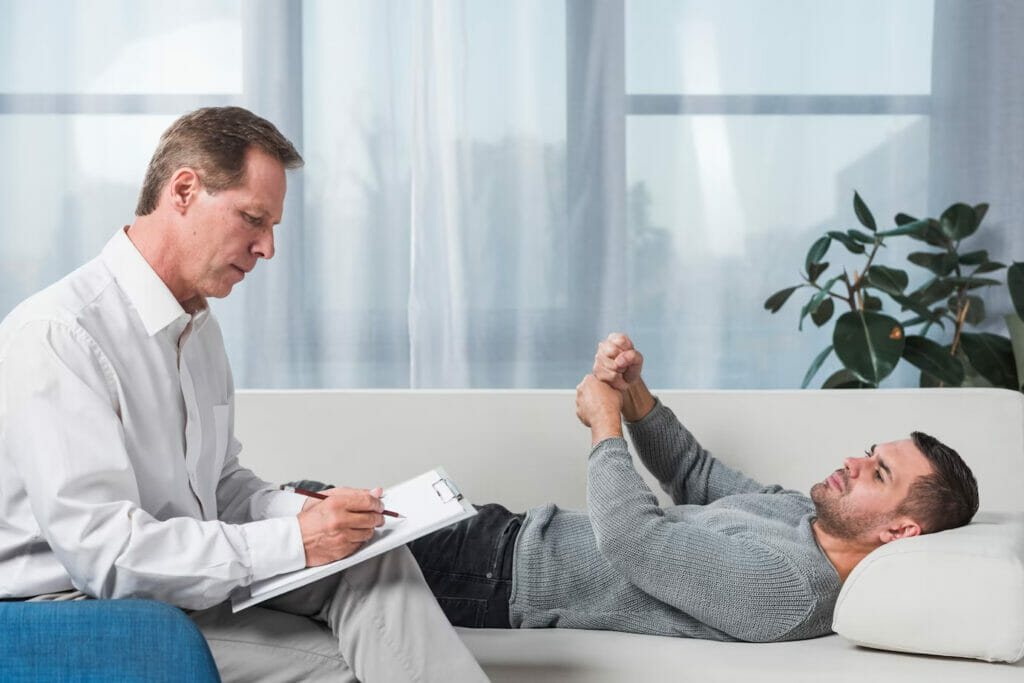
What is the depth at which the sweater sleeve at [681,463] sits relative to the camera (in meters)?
1.97

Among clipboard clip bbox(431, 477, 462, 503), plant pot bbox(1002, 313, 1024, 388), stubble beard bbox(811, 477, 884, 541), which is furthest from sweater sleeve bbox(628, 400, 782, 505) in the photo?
plant pot bbox(1002, 313, 1024, 388)

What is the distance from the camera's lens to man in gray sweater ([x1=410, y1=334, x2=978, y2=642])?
5.04 feet

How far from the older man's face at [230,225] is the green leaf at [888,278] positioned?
1.95 metres

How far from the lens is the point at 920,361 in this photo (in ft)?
9.16

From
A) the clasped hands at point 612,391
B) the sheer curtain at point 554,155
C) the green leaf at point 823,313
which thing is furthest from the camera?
the sheer curtain at point 554,155

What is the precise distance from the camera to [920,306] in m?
2.87

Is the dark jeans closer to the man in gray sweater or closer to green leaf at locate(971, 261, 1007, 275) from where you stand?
the man in gray sweater

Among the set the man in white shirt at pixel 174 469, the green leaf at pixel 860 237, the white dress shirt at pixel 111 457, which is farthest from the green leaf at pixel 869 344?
the white dress shirt at pixel 111 457

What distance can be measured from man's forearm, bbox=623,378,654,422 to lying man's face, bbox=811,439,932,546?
404 mm

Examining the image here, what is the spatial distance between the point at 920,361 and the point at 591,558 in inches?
59.5

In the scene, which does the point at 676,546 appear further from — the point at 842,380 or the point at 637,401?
the point at 842,380

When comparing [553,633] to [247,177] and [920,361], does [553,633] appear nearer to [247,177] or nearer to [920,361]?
[247,177]

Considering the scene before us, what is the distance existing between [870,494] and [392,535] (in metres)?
0.84

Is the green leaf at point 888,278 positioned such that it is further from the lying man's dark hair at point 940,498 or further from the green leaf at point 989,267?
the lying man's dark hair at point 940,498
